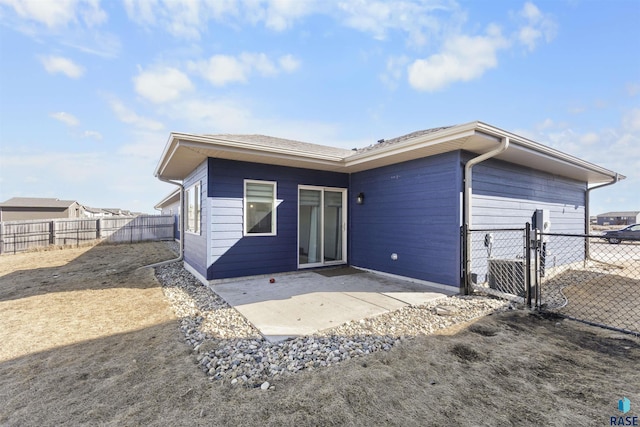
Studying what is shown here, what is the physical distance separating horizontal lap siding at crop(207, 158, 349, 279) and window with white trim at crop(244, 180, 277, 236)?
0.10 meters

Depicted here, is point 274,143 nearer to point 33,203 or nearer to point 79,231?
point 79,231

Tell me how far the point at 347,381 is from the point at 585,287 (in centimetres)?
602

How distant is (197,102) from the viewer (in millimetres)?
9672

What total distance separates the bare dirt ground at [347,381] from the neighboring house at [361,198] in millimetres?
1989

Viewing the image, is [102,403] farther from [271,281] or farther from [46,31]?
[46,31]

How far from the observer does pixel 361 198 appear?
668 cm

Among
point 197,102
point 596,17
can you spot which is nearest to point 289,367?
point 596,17

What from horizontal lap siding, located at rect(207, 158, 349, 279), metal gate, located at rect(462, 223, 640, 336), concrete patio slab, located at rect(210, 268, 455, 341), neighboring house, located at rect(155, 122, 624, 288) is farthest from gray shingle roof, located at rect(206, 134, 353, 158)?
metal gate, located at rect(462, 223, 640, 336)

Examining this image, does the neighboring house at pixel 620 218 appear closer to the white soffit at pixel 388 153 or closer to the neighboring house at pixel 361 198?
the neighboring house at pixel 361 198

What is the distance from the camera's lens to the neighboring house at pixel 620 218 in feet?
121

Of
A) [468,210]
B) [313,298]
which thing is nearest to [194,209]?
[313,298]

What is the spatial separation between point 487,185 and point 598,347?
3200 millimetres

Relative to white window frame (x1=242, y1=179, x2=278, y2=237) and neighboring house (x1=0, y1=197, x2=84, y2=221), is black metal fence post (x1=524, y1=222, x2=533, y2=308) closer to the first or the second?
white window frame (x1=242, y1=179, x2=278, y2=237)

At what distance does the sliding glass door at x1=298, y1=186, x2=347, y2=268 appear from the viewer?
6.59 m
